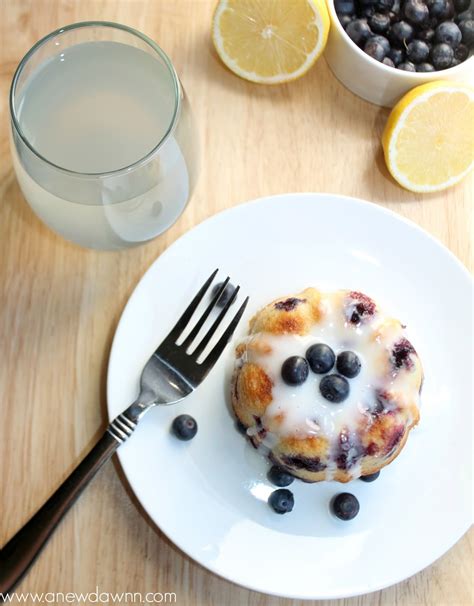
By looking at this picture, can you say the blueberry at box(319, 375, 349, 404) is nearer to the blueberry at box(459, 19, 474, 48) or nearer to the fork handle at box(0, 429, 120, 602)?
the fork handle at box(0, 429, 120, 602)

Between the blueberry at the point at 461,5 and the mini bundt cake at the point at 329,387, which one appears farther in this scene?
the blueberry at the point at 461,5

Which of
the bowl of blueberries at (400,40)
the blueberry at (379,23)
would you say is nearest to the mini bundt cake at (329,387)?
the bowl of blueberries at (400,40)

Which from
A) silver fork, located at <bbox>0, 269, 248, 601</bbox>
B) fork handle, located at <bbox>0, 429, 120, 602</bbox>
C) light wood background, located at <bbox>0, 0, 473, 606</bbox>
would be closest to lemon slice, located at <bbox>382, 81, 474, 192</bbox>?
light wood background, located at <bbox>0, 0, 473, 606</bbox>

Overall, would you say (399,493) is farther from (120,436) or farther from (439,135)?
(439,135)

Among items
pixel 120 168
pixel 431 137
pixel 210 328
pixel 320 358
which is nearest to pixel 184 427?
pixel 210 328

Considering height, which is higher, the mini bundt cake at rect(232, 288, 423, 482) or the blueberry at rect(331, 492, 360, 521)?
the mini bundt cake at rect(232, 288, 423, 482)

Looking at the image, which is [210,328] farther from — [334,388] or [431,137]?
[431,137]

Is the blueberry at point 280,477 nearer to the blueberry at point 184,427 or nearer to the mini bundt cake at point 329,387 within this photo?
the mini bundt cake at point 329,387
